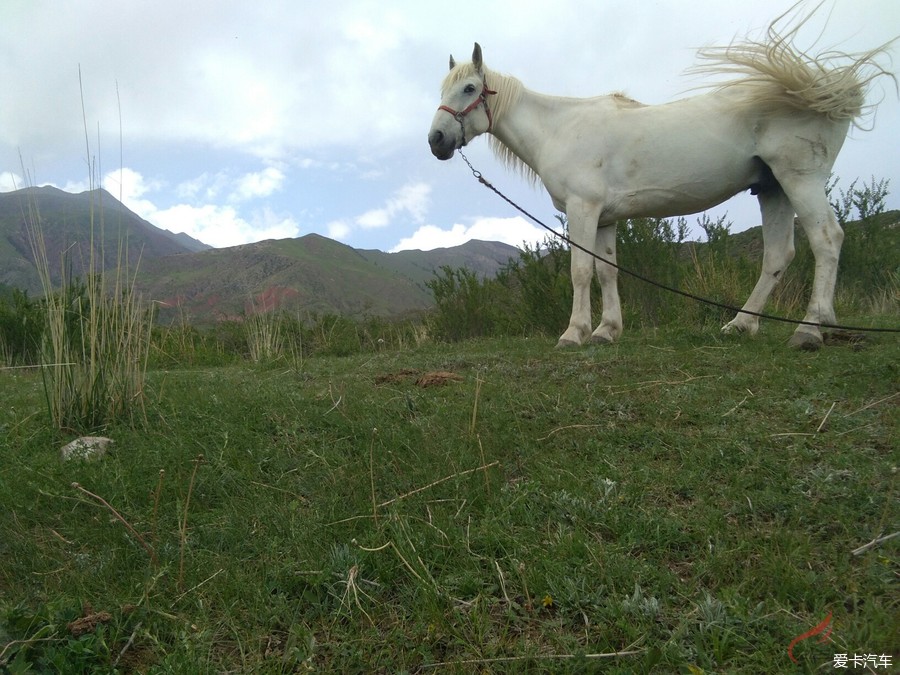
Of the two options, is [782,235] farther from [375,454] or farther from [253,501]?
[253,501]

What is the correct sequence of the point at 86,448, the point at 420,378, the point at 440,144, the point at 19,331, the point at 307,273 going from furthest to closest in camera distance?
the point at 307,273 → the point at 19,331 → the point at 440,144 → the point at 420,378 → the point at 86,448

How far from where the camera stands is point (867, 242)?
943cm

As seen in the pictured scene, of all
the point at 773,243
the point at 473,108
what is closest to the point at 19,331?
the point at 473,108

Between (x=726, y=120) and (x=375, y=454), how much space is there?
3.79 meters

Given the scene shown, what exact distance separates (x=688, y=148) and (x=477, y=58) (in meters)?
2.04

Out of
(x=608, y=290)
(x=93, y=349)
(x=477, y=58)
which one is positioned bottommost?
(x=93, y=349)

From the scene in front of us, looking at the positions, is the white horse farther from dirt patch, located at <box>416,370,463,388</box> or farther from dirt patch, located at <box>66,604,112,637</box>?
dirt patch, located at <box>66,604,112,637</box>

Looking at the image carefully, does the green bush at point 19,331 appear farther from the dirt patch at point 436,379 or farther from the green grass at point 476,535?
the dirt patch at point 436,379

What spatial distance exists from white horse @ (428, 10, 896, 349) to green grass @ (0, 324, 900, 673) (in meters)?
1.91

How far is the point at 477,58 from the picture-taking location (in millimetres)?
5109

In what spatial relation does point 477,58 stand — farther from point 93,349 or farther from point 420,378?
point 93,349

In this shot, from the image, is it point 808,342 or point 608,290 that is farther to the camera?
point 608,290

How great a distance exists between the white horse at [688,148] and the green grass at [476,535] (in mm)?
1909

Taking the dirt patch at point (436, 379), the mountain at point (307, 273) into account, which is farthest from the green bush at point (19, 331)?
the mountain at point (307, 273)
